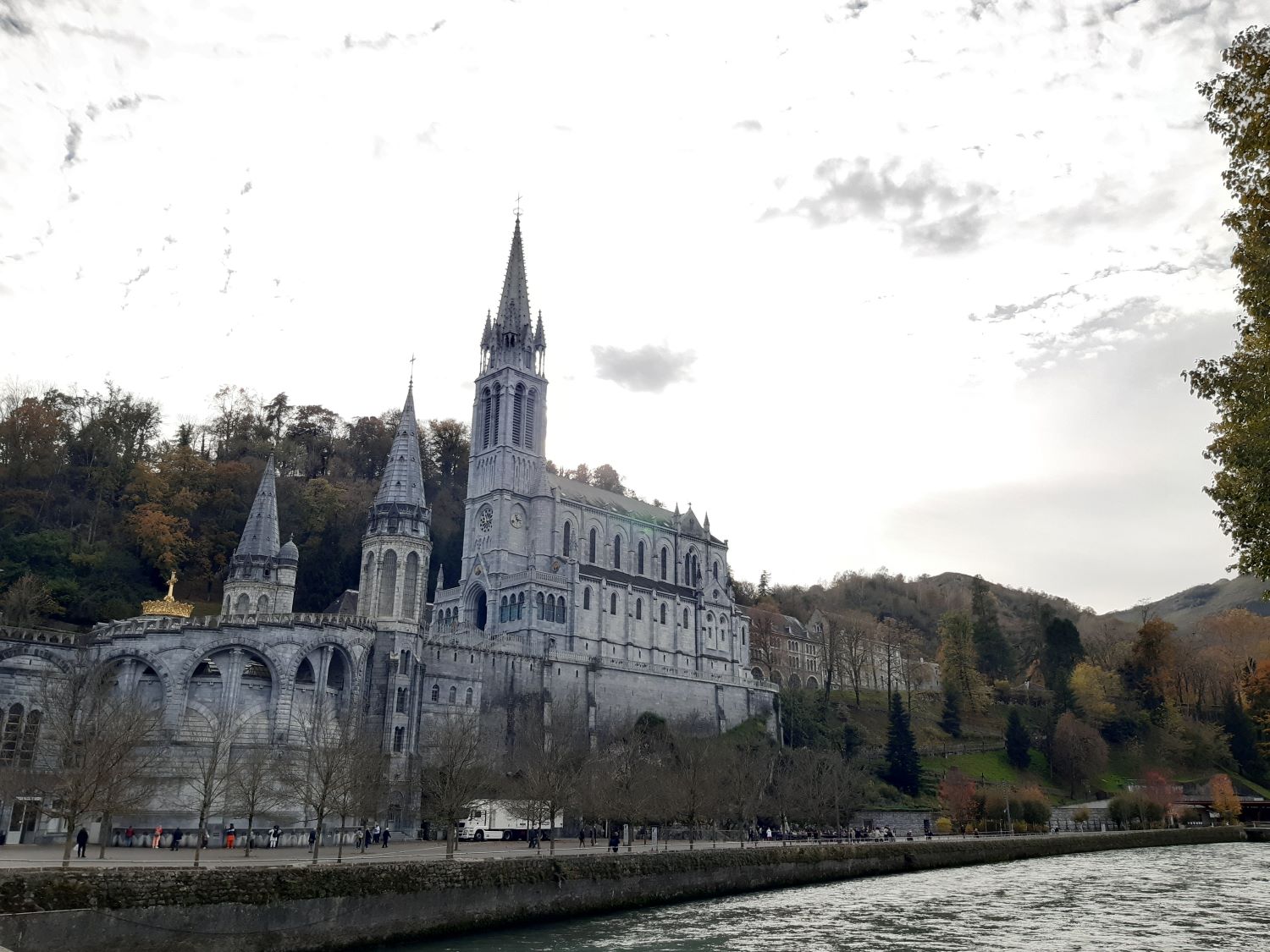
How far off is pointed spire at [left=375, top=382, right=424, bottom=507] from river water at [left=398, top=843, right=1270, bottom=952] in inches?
1321

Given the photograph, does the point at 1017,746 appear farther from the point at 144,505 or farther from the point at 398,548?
the point at 144,505

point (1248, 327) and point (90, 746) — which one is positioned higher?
point (1248, 327)

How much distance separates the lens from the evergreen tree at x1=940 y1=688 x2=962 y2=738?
90.7 m

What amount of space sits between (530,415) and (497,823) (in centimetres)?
4308

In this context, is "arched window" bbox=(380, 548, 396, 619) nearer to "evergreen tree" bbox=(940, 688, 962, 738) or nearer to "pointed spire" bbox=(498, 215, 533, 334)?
"pointed spire" bbox=(498, 215, 533, 334)

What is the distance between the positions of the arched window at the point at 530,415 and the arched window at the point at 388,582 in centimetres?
2753

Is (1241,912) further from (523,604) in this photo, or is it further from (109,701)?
(523,604)

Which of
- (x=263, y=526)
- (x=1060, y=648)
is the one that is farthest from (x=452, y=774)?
(x=1060, y=648)

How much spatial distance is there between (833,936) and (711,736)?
4709 centimetres

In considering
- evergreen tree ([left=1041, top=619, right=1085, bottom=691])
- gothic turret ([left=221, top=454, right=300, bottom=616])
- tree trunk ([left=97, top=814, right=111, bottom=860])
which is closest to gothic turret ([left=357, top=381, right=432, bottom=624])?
gothic turret ([left=221, top=454, right=300, bottom=616])

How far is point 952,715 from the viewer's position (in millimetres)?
91438

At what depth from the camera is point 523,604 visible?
75.6 meters

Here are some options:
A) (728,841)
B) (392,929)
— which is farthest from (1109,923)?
(728,841)

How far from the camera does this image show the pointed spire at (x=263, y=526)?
66.8m
